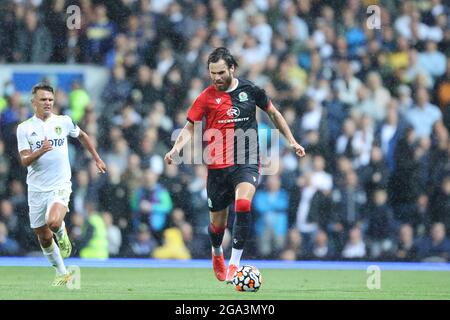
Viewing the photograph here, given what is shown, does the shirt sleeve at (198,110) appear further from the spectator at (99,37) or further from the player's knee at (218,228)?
the spectator at (99,37)

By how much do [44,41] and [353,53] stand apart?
499cm

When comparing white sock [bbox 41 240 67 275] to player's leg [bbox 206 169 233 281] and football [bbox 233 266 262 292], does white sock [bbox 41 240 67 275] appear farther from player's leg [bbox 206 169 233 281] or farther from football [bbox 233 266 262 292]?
football [bbox 233 266 262 292]

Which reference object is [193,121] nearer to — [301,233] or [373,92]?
[301,233]

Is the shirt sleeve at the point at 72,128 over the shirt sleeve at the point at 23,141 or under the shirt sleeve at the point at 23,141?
over

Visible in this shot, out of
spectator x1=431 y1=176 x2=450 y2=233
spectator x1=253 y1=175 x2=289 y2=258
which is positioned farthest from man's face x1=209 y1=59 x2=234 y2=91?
spectator x1=431 y1=176 x2=450 y2=233

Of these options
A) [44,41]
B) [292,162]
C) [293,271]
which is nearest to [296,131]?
[292,162]

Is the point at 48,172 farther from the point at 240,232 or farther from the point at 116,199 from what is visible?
the point at 116,199

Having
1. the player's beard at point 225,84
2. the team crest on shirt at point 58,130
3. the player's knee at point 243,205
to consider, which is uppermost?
the player's beard at point 225,84

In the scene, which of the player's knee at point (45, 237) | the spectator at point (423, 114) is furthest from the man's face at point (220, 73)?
the spectator at point (423, 114)

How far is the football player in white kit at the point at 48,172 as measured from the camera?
498 inches

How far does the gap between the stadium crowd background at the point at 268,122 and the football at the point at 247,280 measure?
576cm

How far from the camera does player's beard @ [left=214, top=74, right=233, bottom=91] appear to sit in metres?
12.4

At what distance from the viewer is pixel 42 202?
507 inches

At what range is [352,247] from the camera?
58.3 ft
